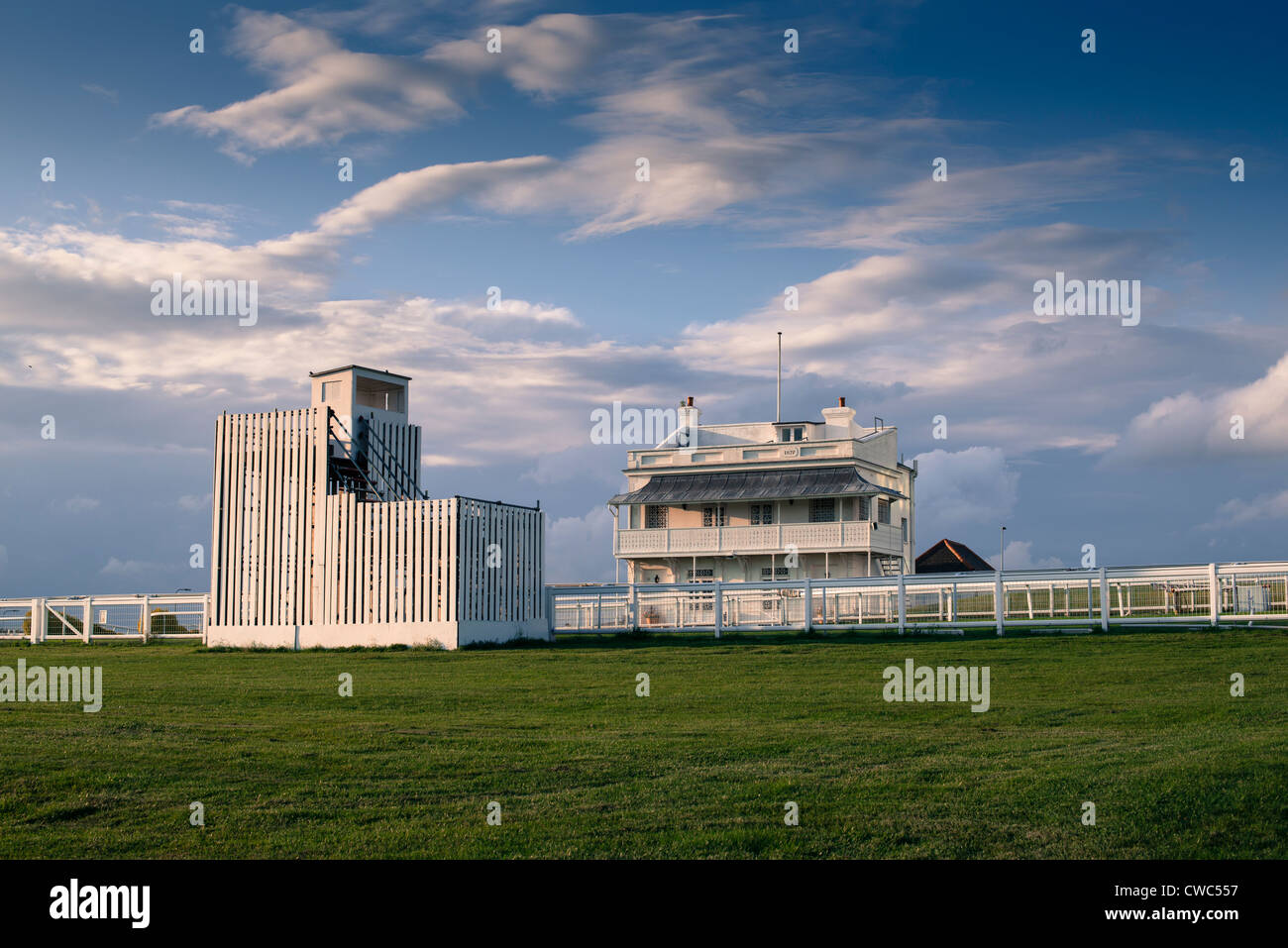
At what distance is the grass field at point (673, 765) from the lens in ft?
26.2

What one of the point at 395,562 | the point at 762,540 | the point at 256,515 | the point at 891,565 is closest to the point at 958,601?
the point at 395,562

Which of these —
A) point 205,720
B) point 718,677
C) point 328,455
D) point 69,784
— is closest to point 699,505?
point 328,455

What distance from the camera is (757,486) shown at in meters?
43.9

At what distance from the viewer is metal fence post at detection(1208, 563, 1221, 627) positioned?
68.8ft

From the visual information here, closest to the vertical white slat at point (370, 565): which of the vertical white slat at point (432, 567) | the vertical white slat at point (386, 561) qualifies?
the vertical white slat at point (386, 561)

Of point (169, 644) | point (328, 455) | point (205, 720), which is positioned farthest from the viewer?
point (169, 644)

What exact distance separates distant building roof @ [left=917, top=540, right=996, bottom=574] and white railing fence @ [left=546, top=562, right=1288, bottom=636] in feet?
93.1

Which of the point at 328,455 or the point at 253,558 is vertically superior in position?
the point at 328,455

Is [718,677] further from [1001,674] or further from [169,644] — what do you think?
[169,644]

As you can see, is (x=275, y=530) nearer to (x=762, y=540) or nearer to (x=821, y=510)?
(x=762, y=540)

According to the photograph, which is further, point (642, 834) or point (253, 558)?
point (253, 558)

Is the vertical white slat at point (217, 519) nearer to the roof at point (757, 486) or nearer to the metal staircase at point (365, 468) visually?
the metal staircase at point (365, 468)

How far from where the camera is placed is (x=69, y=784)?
31.0ft
